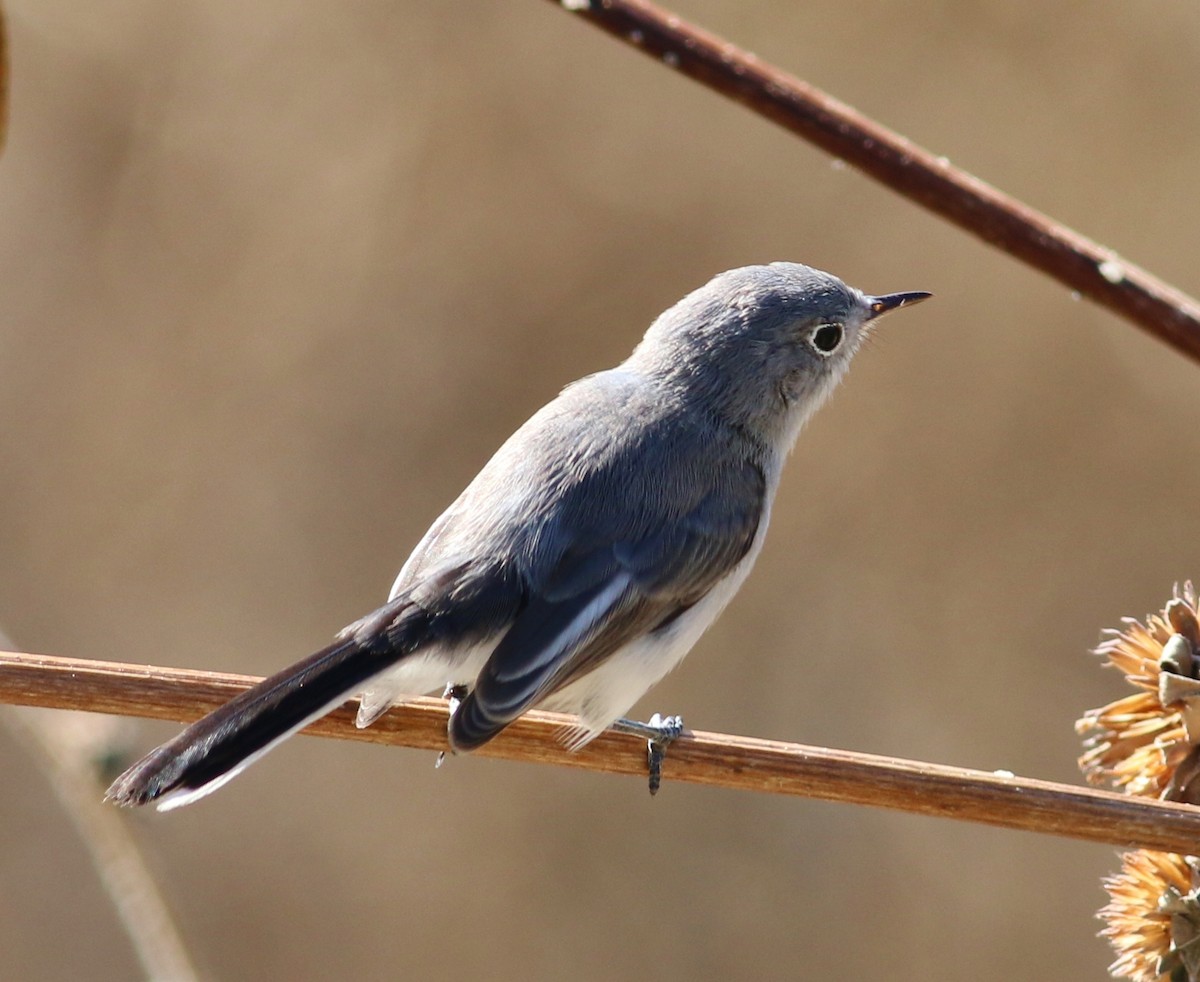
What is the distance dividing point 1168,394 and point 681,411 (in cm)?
214

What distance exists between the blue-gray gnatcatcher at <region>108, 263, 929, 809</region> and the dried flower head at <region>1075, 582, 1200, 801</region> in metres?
0.82

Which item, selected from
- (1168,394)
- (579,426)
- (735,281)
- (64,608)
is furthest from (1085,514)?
(64,608)

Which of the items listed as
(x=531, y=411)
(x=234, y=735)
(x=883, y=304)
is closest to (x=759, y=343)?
(x=883, y=304)

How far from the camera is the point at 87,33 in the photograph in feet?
15.2

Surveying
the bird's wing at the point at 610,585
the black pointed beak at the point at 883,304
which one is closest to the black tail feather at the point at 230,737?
the bird's wing at the point at 610,585

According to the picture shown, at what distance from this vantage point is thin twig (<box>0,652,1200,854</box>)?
1894 mm

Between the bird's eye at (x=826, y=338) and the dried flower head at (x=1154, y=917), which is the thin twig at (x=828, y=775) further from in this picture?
the bird's eye at (x=826, y=338)

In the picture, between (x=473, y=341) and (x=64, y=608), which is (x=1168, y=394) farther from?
(x=64, y=608)

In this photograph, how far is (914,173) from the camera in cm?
209

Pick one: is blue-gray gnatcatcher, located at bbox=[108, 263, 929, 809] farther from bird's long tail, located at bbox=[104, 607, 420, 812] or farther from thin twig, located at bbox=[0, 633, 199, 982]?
thin twig, located at bbox=[0, 633, 199, 982]

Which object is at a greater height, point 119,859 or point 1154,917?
point 1154,917

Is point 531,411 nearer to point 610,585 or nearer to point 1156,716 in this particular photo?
point 610,585

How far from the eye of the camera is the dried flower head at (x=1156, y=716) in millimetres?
1947

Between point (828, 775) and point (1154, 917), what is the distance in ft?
1.50
